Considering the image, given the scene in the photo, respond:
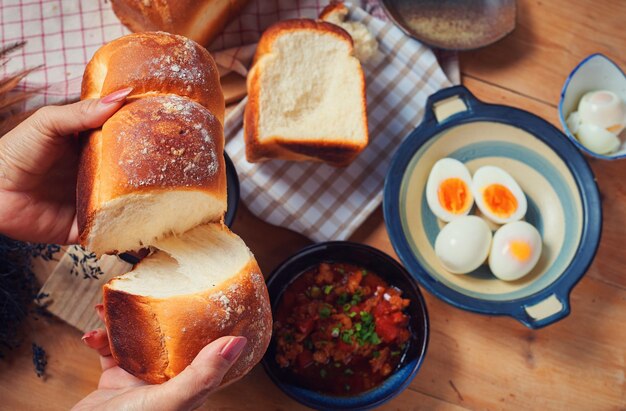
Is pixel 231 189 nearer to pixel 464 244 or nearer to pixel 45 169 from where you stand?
pixel 45 169

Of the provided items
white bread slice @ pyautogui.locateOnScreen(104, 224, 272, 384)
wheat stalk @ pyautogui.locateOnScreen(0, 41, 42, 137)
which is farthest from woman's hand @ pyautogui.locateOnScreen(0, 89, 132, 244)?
white bread slice @ pyautogui.locateOnScreen(104, 224, 272, 384)

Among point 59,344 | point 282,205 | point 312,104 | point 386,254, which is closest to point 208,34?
point 312,104

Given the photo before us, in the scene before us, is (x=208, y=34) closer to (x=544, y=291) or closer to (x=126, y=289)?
(x=126, y=289)

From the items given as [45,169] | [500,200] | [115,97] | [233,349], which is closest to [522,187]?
[500,200]

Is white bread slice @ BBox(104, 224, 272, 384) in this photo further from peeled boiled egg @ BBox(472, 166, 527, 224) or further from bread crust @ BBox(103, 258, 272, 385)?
peeled boiled egg @ BBox(472, 166, 527, 224)

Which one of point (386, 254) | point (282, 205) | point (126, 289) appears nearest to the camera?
point (126, 289)

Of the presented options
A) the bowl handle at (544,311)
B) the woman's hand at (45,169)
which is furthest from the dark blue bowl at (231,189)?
the bowl handle at (544,311)

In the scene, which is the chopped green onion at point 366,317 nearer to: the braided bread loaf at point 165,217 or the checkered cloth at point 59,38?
the braided bread loaf at point 165,217
